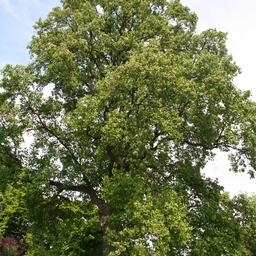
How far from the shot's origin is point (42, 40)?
24938 mm

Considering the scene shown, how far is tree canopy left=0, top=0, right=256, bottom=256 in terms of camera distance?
20.8 m

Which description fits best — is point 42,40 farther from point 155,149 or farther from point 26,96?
point 155,149

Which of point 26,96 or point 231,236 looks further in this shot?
point 26,96

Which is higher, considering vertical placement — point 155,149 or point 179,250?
point 155,149

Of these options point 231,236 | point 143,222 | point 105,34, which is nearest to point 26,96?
point 105,34

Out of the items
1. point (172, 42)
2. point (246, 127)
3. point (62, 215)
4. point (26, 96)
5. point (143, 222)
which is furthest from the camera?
point (62, 215)

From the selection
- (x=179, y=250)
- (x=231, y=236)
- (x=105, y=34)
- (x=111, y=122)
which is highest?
(x=105, y=34)

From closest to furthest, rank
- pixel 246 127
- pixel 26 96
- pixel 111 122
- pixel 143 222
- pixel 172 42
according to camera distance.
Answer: pixel 143 222
pixel 111 122
pixel 246 127
pixel 26 96
pixel 172 42

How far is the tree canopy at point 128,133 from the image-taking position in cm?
2075

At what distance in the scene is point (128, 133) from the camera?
20.5m

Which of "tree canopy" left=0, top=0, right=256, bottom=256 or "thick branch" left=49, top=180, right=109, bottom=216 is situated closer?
"tree canopy" left=0, top=0, right=256, bottom=256

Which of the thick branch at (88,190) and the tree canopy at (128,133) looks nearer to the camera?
the tree canopy at (128,133)

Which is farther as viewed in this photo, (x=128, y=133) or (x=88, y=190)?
(x=88, y=190)

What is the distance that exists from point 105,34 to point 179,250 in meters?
12.3
